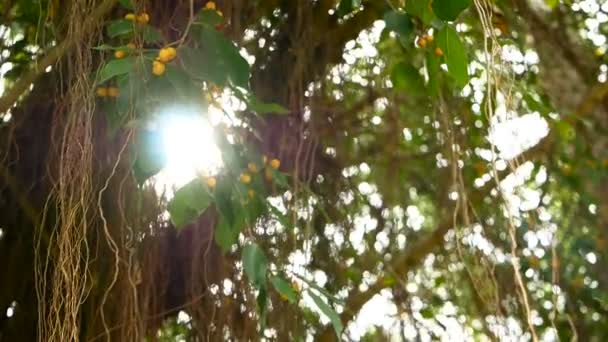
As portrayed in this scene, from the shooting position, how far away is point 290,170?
1.51 meters

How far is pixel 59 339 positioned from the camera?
3.26 feet

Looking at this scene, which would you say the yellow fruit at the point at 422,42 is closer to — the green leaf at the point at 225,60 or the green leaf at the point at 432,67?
the green leaf at the point at 432,67

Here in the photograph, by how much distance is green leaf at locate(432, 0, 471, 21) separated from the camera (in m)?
0.76

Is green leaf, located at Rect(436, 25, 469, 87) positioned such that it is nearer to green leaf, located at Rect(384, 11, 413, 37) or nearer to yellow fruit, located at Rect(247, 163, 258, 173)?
green leaf, located at Rect(384, 11, 413, 37)

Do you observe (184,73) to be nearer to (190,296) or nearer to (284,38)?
(190,296)

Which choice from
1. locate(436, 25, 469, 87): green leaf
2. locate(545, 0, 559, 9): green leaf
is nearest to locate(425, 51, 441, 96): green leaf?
locate(436, 25, 469, 87): green leaf

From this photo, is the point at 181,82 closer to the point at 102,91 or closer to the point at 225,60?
the point at 225,60

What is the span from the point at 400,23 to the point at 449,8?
0.81ft

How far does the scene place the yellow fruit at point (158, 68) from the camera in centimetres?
82

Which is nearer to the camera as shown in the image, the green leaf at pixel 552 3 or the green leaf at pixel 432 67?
the green leaf at pixel 432 67

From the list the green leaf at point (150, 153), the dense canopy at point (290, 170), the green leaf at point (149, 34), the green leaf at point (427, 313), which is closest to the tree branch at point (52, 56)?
the dense canopy at point (290, 170)

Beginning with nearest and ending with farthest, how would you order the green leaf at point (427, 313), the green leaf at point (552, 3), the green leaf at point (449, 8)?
the green leaf at point (449, 8) → the green leaf at point (552, 3) → the green leaf at point (427, 313)

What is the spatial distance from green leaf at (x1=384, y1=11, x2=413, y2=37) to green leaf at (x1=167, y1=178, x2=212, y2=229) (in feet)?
1.05

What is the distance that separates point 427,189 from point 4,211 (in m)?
0.94
